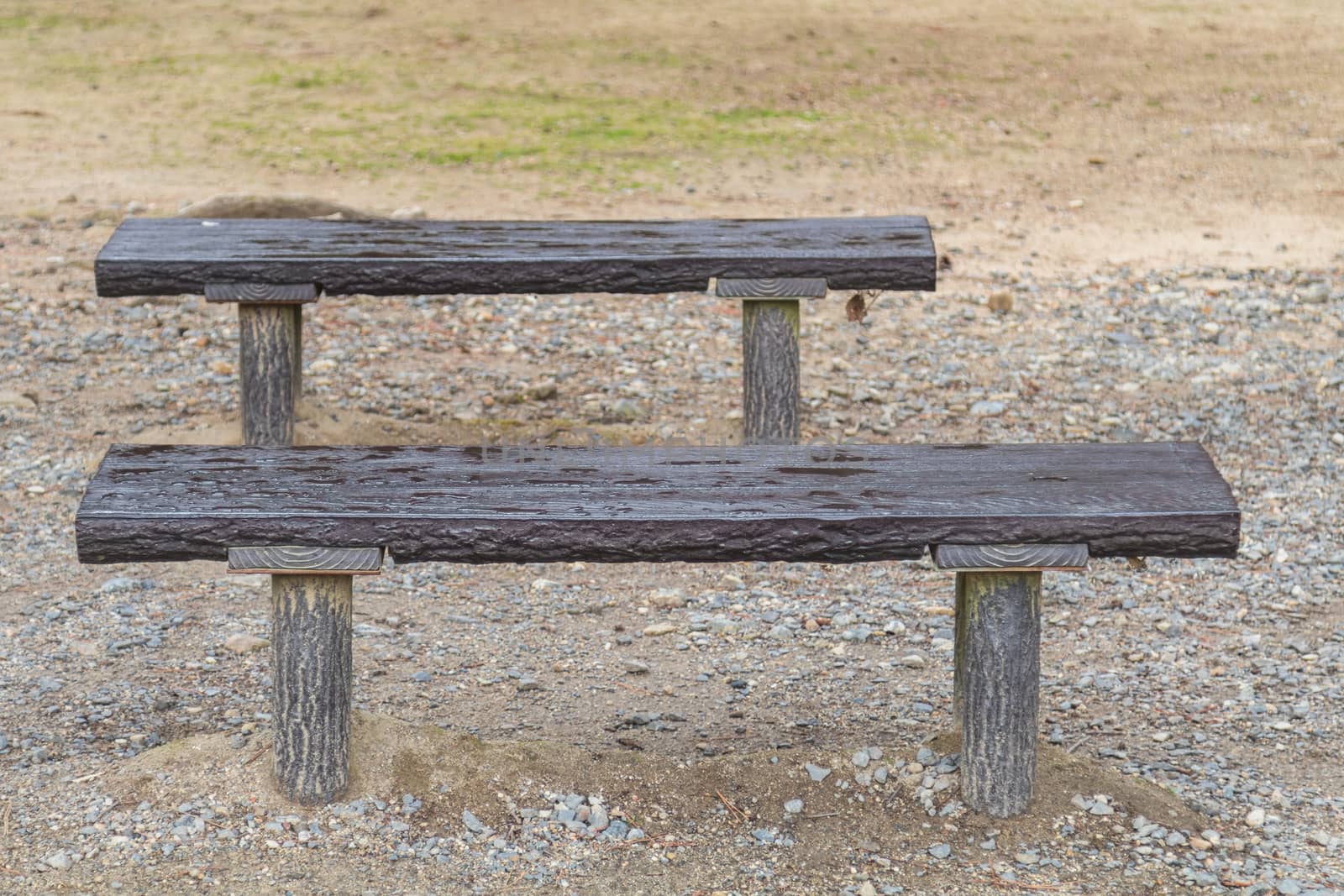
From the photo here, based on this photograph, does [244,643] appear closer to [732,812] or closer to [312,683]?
[312,683]

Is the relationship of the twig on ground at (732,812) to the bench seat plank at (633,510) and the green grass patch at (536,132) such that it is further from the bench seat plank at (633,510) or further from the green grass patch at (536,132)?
the green grass patch at (536,132)

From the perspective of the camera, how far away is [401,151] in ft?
30.7

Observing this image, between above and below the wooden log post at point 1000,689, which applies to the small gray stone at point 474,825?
below

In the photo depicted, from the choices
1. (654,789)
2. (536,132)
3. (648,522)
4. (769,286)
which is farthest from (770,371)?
(536,132)

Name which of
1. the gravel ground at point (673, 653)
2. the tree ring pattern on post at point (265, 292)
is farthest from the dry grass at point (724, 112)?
the tree ring pattern on post at point (265, 292)

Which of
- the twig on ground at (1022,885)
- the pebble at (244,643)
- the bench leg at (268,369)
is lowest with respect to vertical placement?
the twig on ground at (1022,885)

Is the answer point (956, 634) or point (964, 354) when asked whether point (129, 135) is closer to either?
point (964, 354)

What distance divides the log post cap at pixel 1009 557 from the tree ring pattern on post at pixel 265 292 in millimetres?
2652

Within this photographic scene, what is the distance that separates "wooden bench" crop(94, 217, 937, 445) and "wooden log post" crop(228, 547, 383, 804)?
196 cm

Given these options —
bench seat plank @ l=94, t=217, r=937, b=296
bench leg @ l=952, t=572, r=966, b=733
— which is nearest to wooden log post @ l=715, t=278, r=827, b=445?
bench seat plank @ l=94, t=217, r=937, b=296

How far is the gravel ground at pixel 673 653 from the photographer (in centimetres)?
310

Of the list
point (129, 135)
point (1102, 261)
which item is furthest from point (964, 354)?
point (129, 135)

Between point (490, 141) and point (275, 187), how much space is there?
1504 mm

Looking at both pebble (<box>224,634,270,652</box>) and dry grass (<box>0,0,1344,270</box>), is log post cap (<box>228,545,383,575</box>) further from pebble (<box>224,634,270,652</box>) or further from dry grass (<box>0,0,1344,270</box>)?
dry grass (<box>0,0,1344,270</box>)
